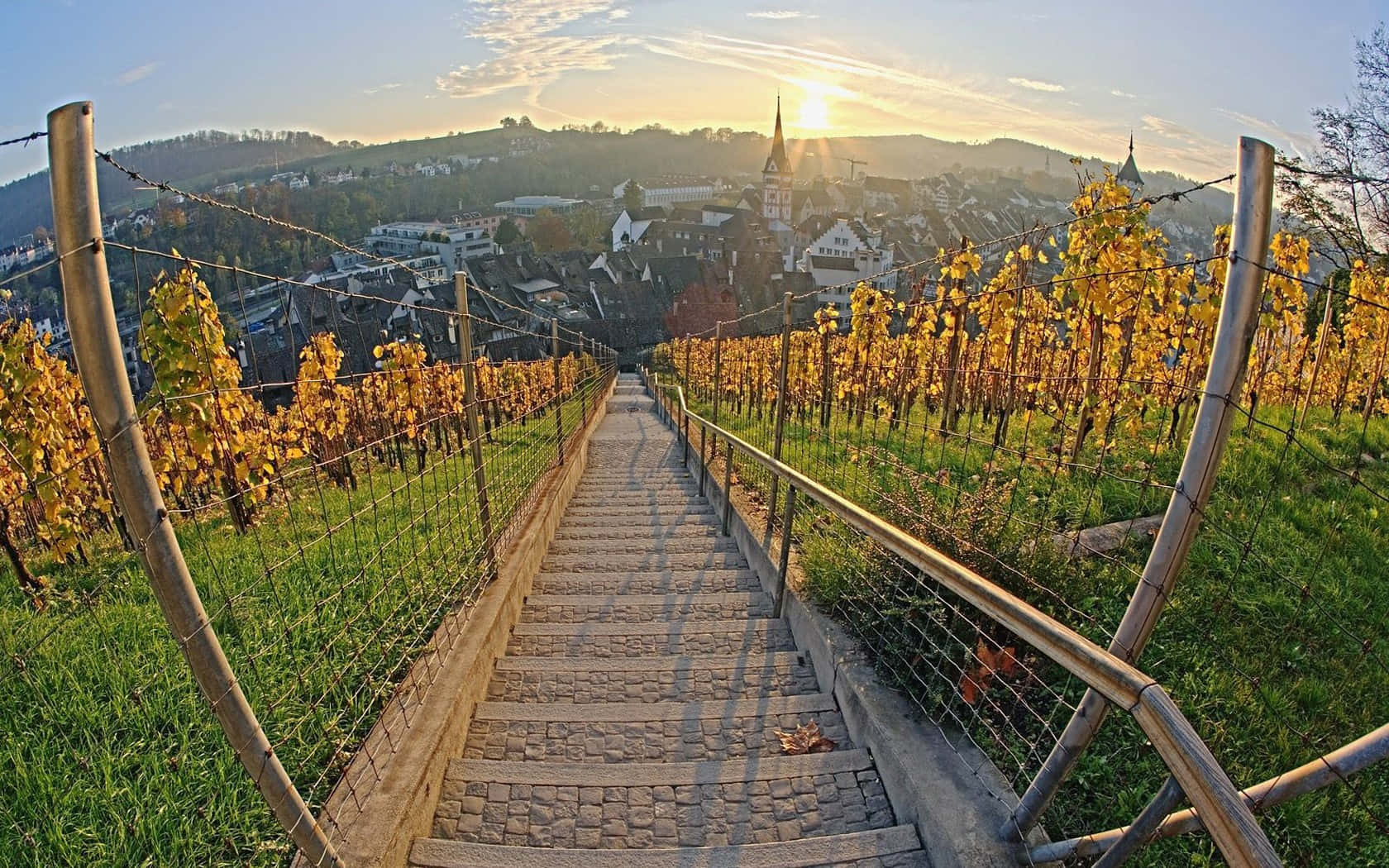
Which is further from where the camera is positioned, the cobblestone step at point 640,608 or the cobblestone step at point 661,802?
the cobblestone step at point 640,608

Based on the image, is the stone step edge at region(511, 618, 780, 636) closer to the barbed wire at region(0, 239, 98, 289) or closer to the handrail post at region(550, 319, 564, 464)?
the barbed wire at region(0, 239, 98, 289)

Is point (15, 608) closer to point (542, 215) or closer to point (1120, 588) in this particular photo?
point (1120, 588)

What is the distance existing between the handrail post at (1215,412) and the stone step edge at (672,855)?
770mm

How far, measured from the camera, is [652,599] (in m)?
4.33

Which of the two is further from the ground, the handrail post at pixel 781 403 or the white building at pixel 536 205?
the white building at pixel 536 205

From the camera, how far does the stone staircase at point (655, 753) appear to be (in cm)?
219

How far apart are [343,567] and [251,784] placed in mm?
1845

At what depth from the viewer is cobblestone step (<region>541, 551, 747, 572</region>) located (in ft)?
16.5

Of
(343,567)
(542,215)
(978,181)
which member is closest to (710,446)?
(343,567)

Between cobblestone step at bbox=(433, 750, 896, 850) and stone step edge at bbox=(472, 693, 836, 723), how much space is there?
330mm

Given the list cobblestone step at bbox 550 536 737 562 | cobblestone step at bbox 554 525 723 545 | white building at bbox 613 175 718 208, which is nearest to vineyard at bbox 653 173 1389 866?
cobblestone step at bbox 554 525 723 545

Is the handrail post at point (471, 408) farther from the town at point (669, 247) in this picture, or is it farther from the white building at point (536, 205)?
the white building at point (536, 205)

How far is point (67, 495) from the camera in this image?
5.44 meters

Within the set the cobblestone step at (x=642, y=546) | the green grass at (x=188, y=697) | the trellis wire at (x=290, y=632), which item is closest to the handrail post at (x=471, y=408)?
the trellis wire at (x=290, y=632)
